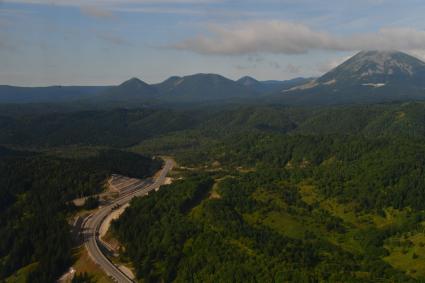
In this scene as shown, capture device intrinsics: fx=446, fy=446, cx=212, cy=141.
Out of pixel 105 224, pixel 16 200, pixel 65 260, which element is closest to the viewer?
pixel 65 260

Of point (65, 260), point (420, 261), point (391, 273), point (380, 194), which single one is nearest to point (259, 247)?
point (391, 273)

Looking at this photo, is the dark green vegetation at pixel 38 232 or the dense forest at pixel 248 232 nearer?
the dense forest at pixel 248 232

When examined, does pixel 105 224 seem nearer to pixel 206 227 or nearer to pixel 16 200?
pixel 206 227

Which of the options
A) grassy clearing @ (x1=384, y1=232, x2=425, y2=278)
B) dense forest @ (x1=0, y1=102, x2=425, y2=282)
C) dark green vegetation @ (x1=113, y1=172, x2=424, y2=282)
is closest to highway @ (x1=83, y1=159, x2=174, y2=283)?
dense forest @ (x1=0, y1=102, x2=425, y2=282)

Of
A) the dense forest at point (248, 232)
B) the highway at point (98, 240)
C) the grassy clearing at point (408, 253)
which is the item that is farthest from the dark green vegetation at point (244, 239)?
the highway at point (98, 240)

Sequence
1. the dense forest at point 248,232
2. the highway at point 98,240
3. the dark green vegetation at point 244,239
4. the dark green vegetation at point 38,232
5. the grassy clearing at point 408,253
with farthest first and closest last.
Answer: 1. the dark green vegetation at point 38,232
2. the highway at point 98,240
3. the grassy clearing at point 408,253
4. the dense forest at point 248,232
5. the dark green vegetation at point 244,239

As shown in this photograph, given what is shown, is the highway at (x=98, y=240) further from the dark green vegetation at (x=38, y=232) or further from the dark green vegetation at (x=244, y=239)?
the dark green vegetation at (x=38, y=232)

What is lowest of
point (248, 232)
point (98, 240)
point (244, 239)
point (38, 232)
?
point (98, 240)

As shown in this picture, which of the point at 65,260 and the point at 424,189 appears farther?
the point at 424,189

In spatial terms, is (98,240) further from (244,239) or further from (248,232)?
(248,232)

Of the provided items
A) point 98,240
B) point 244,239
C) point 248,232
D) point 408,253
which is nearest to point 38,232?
point 98,240

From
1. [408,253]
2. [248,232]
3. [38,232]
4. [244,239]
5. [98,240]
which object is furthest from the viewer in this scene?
[38,232]
